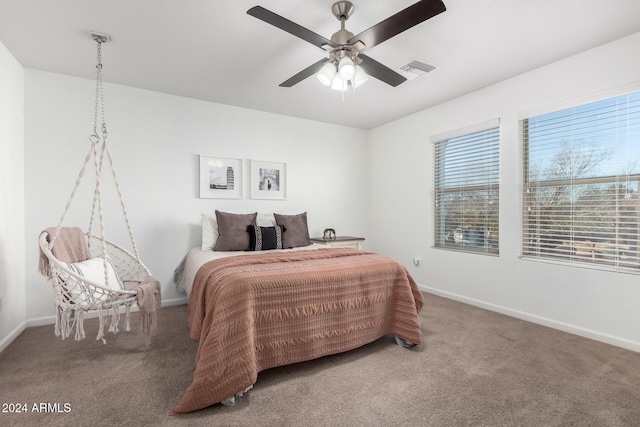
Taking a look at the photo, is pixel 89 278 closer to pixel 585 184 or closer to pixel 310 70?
pixel 310 70

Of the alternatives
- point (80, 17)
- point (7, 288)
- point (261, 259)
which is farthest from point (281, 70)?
point (7, 288)

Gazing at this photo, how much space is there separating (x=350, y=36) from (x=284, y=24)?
1.56 feet

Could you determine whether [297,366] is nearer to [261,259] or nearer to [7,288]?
[261,259]

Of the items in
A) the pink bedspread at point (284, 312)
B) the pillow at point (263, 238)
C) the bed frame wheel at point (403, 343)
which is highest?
the pillow at point (263, 238)

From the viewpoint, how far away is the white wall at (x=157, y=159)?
2969mm

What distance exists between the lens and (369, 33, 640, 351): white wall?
98.5 inches

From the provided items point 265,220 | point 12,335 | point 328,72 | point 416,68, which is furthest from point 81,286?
point 416,68

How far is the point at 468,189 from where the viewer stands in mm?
3656

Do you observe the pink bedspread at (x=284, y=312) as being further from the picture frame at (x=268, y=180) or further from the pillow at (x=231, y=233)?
the picture frame at (x=268, y=180)

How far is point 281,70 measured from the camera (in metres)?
2.94

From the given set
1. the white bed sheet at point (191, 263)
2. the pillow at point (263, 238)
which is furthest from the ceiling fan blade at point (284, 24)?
the pillow at point (263, 238)

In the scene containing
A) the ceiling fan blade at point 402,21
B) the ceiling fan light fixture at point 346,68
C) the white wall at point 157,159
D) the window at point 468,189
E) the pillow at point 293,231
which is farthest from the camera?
the pillow at point 293,231

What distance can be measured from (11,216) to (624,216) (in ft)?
16.9

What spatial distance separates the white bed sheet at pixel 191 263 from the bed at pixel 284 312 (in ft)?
0.32
